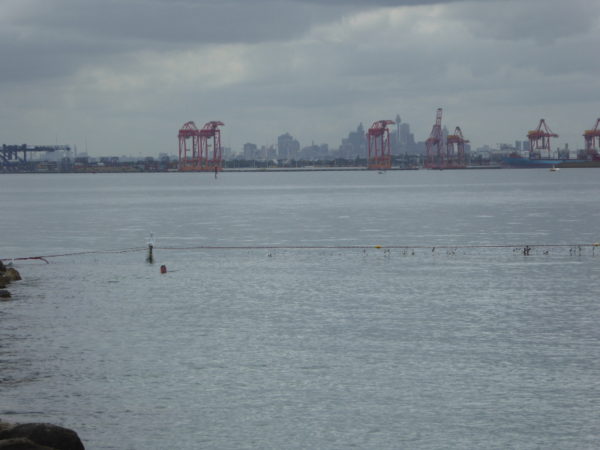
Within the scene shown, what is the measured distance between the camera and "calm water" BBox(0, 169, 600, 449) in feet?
60.5

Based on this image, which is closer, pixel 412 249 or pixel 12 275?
pixel 12 275

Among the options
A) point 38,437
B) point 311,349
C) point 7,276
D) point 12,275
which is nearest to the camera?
point 38,437

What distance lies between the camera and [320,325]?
29078 mm

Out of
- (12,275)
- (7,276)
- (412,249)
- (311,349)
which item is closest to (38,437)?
(311,349)

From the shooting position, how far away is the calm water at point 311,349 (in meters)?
18.4

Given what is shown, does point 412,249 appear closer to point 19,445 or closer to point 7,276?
point 7,276

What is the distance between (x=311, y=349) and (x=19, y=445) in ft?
38.4

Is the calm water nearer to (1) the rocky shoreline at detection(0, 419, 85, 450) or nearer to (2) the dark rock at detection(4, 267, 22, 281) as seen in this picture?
(2) the dark rock at detection(4, 267, 22, 281)

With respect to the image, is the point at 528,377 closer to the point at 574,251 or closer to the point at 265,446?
the point at 265,446

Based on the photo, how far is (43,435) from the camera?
50.5 feet

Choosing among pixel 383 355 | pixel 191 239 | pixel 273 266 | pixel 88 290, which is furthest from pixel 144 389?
pixel 191 239

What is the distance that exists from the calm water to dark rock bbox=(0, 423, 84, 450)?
1.72 m

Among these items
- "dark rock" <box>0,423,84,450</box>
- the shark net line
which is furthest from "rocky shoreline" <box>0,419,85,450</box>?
the shark net line

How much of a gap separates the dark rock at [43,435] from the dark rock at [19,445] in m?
0.27
